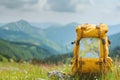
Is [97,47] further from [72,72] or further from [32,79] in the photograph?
[32,79]

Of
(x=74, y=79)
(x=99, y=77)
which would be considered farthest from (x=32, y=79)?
(x=99, y=77)

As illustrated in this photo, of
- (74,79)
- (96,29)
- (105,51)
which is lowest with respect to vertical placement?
(74,79)

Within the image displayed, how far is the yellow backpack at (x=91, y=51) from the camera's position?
9.48 m

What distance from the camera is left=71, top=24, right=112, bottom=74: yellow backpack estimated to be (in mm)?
9477

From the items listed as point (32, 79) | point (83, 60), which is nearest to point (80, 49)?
point (83, 60)

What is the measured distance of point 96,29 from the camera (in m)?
9.65

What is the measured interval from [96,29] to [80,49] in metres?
0.71

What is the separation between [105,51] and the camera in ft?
30.9

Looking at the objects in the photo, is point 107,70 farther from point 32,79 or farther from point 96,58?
point 32,79

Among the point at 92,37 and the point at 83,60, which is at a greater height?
the point at 92,37

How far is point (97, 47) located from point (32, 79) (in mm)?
1964

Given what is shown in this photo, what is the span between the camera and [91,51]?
989cm

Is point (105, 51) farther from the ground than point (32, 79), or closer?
farther from the ground

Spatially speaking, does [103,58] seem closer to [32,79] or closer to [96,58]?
[96,58]
